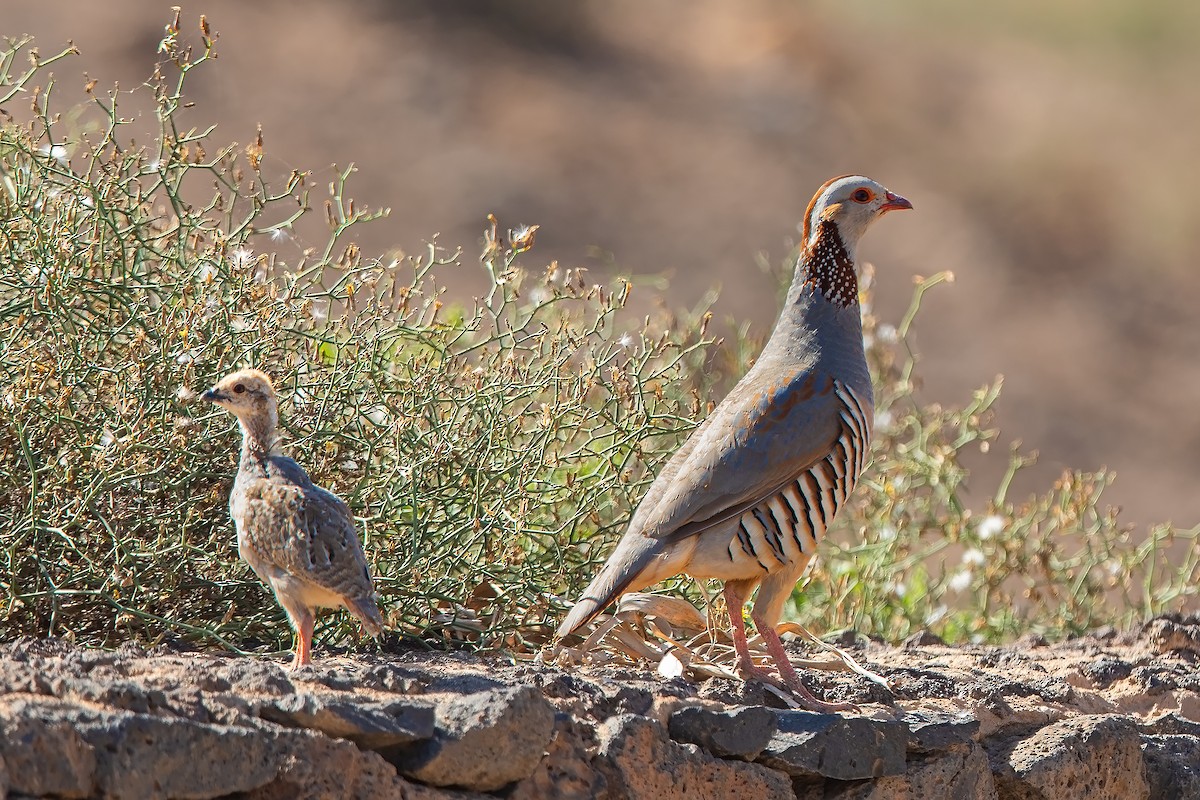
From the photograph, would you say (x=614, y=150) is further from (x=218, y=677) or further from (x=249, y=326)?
(x=218, y=677)

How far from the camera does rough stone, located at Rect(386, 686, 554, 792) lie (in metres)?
3.84

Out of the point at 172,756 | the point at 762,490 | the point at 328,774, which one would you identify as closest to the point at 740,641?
the point at 762,490

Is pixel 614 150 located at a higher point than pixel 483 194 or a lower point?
higher

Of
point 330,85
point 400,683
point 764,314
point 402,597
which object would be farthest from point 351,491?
point 330,85

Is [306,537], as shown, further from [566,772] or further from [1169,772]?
[1169,772]

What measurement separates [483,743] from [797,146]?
15684mm

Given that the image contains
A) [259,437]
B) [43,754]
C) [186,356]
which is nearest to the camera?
[43,754]

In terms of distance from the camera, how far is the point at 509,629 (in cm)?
533

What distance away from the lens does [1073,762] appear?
4.95m

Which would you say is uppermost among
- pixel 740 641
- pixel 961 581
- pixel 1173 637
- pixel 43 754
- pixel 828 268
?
pixel 828 268

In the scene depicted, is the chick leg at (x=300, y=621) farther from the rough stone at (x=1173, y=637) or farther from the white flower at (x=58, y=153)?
the rough stone at (x=1173, y=637)

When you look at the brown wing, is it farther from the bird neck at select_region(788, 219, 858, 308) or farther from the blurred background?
the blurred background

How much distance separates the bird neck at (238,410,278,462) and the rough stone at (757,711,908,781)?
5.15 ft

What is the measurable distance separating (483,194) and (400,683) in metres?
12.2
